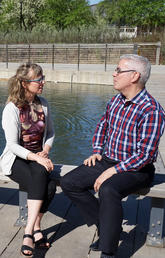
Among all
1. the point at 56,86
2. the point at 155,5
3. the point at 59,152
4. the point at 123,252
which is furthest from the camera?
the point at 155,5

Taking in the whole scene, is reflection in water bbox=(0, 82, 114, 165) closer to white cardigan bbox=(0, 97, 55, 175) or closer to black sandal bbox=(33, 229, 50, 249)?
white cardigan bbox=(0, 97, 55, 175)

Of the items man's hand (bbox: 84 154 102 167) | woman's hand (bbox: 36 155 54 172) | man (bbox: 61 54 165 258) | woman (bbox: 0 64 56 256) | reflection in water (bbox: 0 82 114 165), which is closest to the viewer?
man (bbox: 61 54 165 258)

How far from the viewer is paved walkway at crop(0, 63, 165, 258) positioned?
2.61 meters

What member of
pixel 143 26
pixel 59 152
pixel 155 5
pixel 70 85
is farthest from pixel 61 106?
pixel 143 26

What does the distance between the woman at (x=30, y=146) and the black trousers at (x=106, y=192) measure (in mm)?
203

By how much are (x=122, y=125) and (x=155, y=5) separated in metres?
37.7

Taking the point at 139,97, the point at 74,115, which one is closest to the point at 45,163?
the point at 139,97

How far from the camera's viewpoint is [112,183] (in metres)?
2.46

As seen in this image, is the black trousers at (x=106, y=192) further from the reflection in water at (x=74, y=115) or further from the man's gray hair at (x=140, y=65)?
the reflection in water at (x=74, y=115)

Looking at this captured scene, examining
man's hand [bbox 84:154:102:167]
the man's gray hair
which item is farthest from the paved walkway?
the man's gray hair

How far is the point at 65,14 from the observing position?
1469 inches

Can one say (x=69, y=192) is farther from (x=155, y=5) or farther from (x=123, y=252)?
(x=155, y=5)

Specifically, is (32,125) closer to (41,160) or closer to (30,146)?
(30,146)

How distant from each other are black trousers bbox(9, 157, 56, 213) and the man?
0.44 ft
